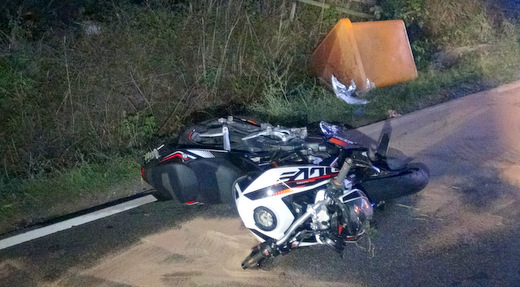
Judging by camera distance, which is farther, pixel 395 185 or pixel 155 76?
pixel 155 76

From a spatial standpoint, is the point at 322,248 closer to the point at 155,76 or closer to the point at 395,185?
the point at 395,185

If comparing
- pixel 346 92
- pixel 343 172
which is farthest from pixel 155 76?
pixel 343 172

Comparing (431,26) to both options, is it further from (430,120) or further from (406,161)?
(406,161)

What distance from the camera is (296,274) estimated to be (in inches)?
182

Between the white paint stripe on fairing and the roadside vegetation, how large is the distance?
333 mm

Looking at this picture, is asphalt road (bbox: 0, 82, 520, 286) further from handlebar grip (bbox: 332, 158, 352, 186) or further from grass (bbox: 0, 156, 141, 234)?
handlebar grip (bbox: 332, 158, 352, 186)

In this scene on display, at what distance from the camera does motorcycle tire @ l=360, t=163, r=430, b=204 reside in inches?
202

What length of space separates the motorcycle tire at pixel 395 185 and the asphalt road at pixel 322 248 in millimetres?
115

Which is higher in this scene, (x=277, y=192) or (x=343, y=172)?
(x=343, y=172)

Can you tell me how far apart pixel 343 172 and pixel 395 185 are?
1421mm

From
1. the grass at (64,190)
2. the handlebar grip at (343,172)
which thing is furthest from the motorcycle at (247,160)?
the grass at (64,190)

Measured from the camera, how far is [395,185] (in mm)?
5336

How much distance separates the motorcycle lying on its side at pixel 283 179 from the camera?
4387 mm

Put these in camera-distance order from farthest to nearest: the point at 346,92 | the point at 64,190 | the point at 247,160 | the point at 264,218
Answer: the point at 346,92, the point at 64,190, the point at 247,160, the point at 264,218
